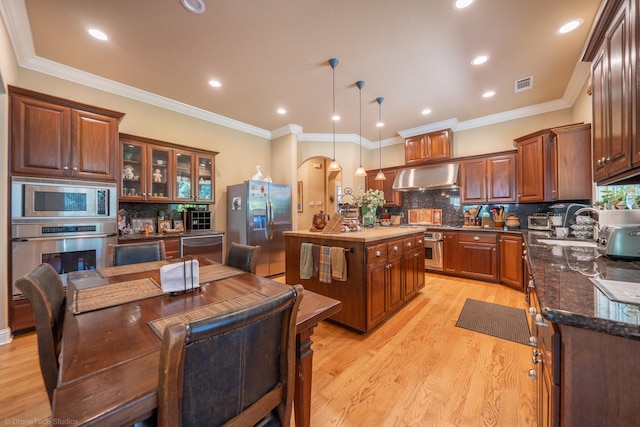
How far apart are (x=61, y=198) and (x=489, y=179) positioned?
231 inches

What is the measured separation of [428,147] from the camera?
4898 millimetres

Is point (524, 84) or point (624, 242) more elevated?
point (524, 84)

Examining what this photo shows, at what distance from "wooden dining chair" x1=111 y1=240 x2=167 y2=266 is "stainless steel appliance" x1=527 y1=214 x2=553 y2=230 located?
4.91m

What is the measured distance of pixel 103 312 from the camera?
106 centimetres

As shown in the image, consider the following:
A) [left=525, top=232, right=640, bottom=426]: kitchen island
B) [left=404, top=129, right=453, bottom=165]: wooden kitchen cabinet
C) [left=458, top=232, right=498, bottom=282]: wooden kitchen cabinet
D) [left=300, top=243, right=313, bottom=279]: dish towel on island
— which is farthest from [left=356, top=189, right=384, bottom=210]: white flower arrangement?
[left=525, top=232, right=640, bottom=426]: kitchen island

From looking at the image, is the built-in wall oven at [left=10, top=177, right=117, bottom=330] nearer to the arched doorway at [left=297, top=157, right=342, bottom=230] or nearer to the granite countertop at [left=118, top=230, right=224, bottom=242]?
the granite countertop at [left=118, top=230, right=224, bottom=242]

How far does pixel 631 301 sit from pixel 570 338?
32 cm

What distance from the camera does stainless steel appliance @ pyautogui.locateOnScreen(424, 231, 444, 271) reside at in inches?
174

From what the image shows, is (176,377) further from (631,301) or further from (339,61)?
(339,61)

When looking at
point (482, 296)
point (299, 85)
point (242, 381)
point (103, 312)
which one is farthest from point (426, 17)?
point (482, 296)

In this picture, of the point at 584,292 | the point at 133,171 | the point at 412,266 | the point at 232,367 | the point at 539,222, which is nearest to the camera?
the point at 232,367

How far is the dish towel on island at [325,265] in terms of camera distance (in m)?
2.45

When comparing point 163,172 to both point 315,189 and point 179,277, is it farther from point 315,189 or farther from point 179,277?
point 315,189

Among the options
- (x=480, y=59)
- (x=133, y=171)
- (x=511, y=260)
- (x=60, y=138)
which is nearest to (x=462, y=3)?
(x=480, y=59)
